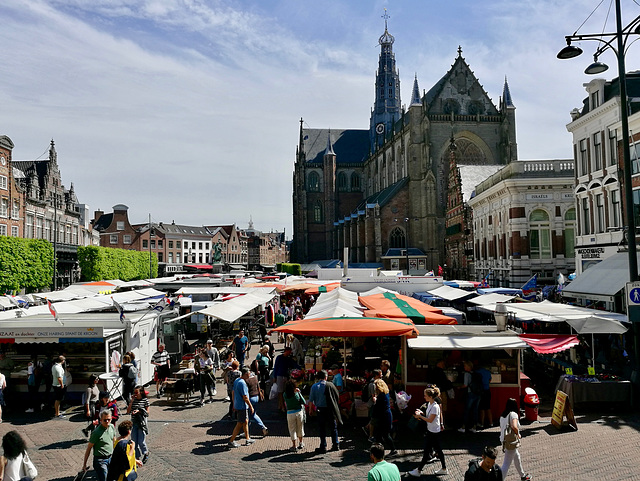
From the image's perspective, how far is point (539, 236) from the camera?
3434 cm

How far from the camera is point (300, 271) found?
8006cm

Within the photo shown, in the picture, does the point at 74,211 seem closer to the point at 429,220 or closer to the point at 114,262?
the point at 114,262

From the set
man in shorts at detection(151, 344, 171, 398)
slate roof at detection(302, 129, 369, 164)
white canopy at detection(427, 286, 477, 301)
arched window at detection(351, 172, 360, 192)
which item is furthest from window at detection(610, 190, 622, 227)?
slate roof at detection(302, 129, 369, 164)

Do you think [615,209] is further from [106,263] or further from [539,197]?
[106,263]

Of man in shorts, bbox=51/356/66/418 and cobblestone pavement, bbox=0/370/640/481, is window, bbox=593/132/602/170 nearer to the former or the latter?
cobblestone pavement, bbox=0/370/640/481

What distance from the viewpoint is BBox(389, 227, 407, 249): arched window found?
68188 mm

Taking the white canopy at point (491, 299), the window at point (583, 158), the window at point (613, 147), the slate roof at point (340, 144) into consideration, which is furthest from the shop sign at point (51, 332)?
the slate roof at point (340, 144)

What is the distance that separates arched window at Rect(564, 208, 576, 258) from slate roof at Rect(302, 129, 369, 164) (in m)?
64.0

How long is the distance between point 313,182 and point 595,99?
7337cm

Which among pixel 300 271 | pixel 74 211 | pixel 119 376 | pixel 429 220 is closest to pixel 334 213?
pixel 300 271

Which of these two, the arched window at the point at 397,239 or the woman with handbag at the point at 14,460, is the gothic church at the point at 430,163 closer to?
the arched window at the point at 397,239

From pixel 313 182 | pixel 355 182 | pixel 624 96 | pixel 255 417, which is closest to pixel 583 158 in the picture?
pixel 624 96

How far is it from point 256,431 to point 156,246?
3559 inches

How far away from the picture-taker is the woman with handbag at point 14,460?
638 centimetres
